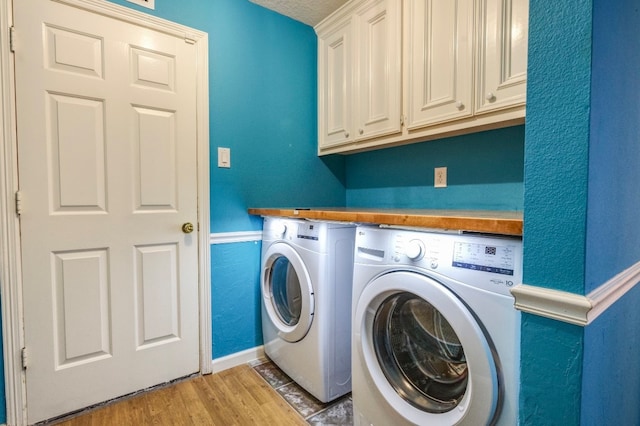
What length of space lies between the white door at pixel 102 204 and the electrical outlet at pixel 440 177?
1.39 m

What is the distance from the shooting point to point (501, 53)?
1.25 meters

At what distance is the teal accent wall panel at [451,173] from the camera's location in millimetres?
1522

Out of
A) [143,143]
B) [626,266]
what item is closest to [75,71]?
[143,143]

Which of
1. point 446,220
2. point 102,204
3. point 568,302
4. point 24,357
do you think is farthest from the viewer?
point 102,204

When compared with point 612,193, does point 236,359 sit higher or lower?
lower

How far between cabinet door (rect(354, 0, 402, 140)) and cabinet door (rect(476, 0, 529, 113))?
43cm

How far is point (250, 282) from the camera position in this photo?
1974 mm

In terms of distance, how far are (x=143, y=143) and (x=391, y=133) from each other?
1.30 meters

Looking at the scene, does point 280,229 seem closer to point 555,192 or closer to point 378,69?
point 378,69

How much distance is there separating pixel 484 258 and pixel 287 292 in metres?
1.22

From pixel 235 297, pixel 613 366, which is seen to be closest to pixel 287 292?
pixel 235 297

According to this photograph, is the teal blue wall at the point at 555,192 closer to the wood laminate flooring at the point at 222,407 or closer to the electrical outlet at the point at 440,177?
the wood laminate flooring at the point at 222,407

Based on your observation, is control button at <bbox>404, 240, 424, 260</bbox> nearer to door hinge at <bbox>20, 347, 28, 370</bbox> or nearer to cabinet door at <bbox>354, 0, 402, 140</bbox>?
cabinet door at <bbox>354, 0, 402, 140</bbox>

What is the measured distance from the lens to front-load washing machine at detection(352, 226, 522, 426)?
0.82 meters
